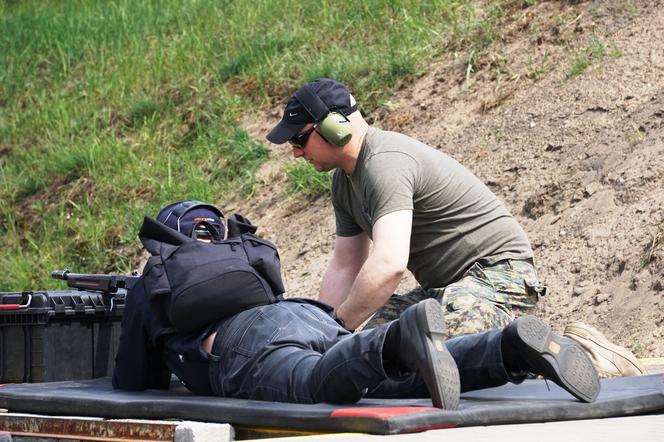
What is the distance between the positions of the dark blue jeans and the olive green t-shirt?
3.18 ft

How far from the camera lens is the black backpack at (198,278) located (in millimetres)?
4477

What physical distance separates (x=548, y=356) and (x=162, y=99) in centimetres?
917

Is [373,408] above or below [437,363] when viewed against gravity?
below

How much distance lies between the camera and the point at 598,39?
31.9 ft

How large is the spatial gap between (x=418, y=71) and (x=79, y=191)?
3.72 meters

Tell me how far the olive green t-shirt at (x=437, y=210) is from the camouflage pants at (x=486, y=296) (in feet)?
0.23

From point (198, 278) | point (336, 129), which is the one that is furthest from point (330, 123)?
point (198, 278)

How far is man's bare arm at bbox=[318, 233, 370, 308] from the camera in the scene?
19.3 ft

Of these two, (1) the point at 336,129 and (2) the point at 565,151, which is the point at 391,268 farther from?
(2) the point at 565,151

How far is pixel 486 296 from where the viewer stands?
5.27 meters

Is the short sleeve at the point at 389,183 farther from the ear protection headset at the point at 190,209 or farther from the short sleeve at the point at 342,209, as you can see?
the ear protection headset at the point at 190,209

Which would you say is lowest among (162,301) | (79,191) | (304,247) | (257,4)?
A: (79,191)

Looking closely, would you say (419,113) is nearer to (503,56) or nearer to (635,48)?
(503,56)

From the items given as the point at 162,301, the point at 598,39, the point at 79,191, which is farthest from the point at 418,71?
the point at 162,301
